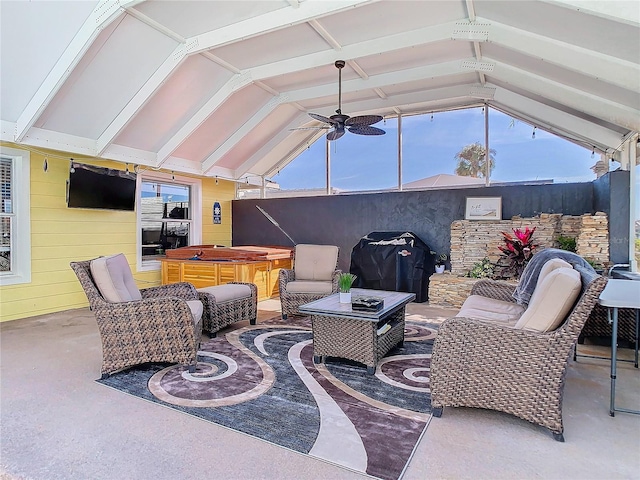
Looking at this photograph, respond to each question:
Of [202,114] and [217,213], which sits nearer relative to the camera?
[202,114]

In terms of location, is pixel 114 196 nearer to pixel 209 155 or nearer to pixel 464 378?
pixel 209 155

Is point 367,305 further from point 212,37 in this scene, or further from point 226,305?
point 212,37

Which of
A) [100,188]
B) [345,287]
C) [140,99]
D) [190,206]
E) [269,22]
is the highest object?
[269,22]

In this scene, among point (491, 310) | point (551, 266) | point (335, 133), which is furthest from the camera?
point (335, 133)

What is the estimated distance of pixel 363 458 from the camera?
2045 millimetres

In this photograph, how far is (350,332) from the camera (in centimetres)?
334

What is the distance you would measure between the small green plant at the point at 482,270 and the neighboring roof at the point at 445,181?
4.93 feet

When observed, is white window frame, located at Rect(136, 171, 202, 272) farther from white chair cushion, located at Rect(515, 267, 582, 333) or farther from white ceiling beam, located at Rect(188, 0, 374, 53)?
white chair cushion, located at Rect(515, 267, 582, 333)

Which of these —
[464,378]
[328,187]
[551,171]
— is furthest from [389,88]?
[464,378]

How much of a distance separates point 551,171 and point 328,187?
159 inches

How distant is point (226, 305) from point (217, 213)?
4636 mm

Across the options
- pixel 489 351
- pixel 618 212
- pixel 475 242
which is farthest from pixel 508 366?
pixel 475 242

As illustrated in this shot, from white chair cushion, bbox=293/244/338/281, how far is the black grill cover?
1364 millimetres

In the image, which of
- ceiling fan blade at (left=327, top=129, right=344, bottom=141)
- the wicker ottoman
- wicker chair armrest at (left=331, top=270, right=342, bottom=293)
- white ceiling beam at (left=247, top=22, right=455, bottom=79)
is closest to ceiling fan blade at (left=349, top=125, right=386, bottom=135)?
ceiling fan blade at (left=327, top=129, right=344, bottom=141)
